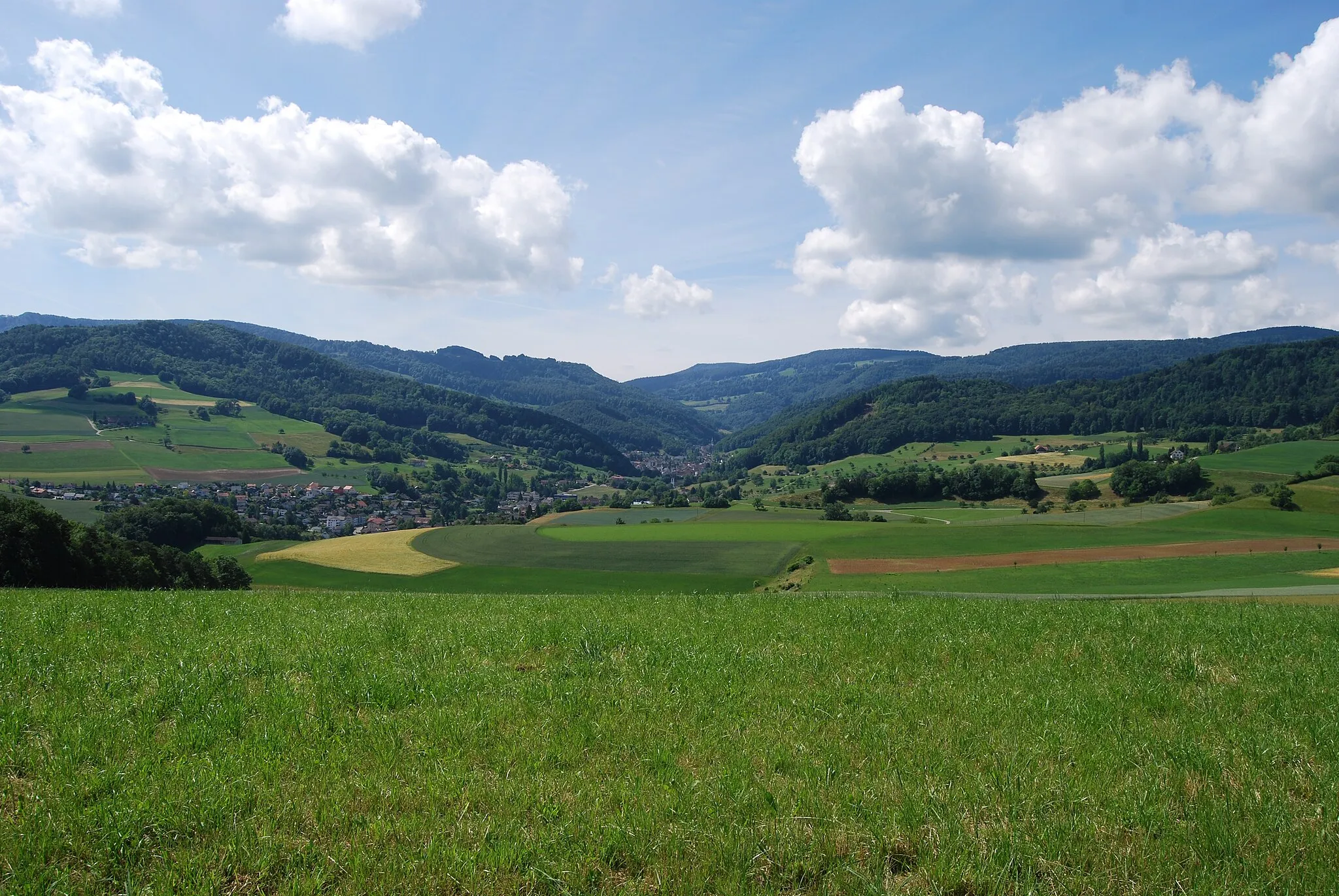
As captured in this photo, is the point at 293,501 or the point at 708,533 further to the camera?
the point at 293,501

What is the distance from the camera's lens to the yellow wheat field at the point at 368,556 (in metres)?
65.3

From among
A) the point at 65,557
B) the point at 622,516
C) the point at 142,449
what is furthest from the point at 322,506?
the point at 65,557

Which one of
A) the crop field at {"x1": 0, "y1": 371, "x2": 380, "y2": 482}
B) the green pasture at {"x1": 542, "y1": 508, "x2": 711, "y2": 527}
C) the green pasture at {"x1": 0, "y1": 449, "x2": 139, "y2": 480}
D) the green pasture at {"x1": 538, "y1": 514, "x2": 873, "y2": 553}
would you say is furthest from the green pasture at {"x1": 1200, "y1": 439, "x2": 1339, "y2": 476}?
the green pasture at {"x1": 0, "y1": 449, "x2": 139, "y2": 480}

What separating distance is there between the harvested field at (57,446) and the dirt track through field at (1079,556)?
519 feet

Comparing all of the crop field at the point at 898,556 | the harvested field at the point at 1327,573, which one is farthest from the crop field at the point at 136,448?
the harvested field at the point at 1327,573

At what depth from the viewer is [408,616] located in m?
13.6

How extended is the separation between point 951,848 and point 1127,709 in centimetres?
446

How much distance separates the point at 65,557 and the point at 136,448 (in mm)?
153941

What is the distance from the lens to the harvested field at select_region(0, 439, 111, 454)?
449 feet

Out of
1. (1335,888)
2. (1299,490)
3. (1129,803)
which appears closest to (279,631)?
(1129,803)

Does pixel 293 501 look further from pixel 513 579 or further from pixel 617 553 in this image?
pixel 513 579

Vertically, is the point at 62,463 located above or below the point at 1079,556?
above

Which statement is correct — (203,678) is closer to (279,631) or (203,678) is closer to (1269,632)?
(279,631)

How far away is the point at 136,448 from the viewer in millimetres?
152375
